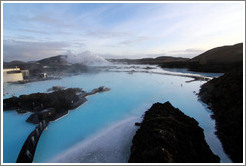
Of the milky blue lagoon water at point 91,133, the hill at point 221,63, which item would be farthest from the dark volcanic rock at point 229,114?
the hill at point 221,63

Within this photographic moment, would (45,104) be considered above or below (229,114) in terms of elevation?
below

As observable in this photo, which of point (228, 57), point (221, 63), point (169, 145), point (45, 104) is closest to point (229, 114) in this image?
point (169, 145)

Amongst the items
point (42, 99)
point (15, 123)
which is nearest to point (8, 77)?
point (42, 99)

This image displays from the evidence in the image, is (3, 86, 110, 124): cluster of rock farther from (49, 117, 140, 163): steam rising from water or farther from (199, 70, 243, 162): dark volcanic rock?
(199, 70, 243, 162): dark volcanic rock

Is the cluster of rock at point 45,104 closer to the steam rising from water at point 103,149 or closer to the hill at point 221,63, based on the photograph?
the steam rising from water at point 103,149

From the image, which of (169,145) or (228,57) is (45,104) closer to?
(169,145)

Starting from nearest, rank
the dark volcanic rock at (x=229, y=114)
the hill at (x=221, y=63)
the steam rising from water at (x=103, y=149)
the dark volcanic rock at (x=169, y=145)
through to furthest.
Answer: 1. the dark volcanic rock at (x=169, y=145)
2. the steam rising from water at (x=103, y=149)
3. the dark volcanic rock at (x=229, y=114)
4. the hill at (x=221, y=63)
